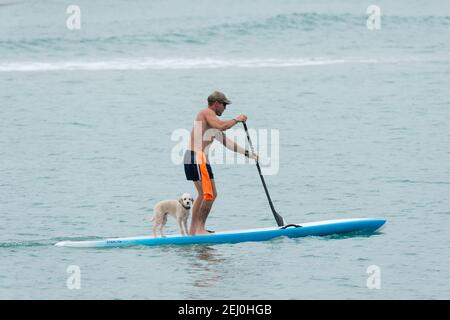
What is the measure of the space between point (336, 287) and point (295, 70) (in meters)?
25.1

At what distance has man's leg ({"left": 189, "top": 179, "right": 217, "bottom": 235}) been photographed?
17000 mm

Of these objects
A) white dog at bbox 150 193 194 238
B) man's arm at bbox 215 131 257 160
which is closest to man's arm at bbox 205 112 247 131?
man's arm at bbox 215 131 257 160

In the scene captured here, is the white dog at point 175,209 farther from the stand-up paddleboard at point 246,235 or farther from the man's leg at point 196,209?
the stand-up paddleboard at point 246,235

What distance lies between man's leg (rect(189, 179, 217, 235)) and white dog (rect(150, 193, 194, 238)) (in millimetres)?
158

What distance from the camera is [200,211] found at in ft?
56.2

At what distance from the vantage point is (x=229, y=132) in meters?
29.0

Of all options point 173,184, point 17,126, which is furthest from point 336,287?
point 17,126

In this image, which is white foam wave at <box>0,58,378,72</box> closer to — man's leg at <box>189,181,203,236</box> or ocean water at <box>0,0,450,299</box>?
ocean water at <box>0,0,450,299</box>

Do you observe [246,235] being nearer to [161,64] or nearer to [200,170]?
[200,170]

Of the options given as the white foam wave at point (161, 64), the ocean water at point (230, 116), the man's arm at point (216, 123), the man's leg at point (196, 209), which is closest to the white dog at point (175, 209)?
the man's leg at point (196, 209)

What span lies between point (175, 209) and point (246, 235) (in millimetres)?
1305

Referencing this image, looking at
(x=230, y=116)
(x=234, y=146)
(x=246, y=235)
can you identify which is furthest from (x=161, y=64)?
(x=234, y=146)

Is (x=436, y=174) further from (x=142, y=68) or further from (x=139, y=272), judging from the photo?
(x=142, y=68)

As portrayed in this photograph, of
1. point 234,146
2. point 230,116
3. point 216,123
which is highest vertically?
point 216,123
